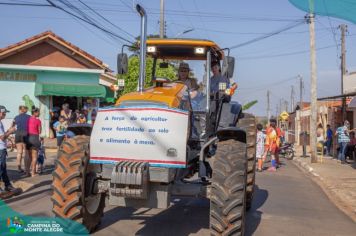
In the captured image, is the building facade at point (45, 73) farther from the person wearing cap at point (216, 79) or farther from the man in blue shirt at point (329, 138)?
the person wearing cap at point (216, 79)

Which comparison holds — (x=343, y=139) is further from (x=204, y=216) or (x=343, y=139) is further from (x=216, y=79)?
(x=216, y=79)

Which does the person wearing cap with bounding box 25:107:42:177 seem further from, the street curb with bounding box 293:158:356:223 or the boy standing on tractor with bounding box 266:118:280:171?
the boy standing on tractor with bounding box 266:118:280:171

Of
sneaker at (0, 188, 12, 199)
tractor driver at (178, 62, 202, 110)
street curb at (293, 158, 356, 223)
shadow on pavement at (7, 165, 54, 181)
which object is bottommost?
street curb at (293, 158, 356, 223)

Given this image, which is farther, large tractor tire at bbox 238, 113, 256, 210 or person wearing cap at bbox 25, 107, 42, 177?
person wearing cap at bbox 25, 107, 42, 177

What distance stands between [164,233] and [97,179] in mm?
1303

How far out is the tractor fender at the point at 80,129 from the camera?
707 cm

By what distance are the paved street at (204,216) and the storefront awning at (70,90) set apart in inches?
499

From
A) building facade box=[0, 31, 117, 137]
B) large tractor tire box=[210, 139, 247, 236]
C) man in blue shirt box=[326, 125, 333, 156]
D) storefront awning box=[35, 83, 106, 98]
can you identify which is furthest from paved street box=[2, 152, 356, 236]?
man in blue shirt box=[326, 125, 333, 156]

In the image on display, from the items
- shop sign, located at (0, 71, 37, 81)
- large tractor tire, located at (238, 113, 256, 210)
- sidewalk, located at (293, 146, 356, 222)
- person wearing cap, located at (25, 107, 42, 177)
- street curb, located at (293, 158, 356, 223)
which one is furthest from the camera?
shop sign, located at (0, 71, 37, 81)

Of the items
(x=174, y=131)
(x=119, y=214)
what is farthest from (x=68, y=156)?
(x=119, y=214)

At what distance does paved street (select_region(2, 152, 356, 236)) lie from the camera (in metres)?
7.36

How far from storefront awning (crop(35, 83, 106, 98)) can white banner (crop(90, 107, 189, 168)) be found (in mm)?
18114

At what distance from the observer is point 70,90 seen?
78.5 ft

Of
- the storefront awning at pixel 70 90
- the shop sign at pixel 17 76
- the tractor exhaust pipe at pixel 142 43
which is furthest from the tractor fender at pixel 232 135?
the shop sign at pixel 17 76
